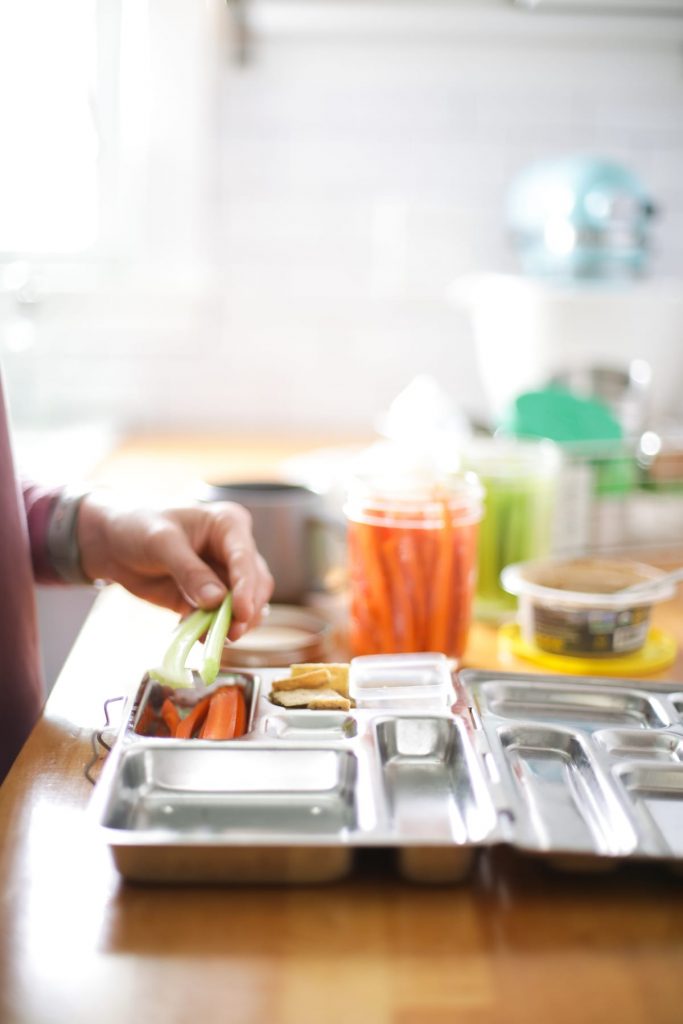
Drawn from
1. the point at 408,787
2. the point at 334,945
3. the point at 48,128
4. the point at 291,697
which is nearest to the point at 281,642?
the point at 291,697

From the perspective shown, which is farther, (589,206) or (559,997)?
(589,206)

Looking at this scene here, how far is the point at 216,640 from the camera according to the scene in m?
0.78

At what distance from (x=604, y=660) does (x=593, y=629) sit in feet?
0.09

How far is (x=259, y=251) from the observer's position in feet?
7.24

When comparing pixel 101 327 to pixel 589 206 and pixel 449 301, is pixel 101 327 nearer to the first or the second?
pixel 449 301

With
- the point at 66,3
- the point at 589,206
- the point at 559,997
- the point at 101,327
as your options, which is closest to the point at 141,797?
the point at 559,997

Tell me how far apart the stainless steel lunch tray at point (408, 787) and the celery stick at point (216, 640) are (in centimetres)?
3

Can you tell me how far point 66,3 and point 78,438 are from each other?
2.68ft

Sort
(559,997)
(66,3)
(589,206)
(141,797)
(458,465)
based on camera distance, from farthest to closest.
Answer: (66,3) < (589,206) < (458,465) < (141,797) < (559,997)

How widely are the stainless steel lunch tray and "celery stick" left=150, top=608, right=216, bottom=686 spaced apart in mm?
31

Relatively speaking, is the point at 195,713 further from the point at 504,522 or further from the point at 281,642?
the point at 504,522

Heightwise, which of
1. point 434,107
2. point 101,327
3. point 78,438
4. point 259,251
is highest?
point 434,107

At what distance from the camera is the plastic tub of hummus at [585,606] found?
37.4 inches

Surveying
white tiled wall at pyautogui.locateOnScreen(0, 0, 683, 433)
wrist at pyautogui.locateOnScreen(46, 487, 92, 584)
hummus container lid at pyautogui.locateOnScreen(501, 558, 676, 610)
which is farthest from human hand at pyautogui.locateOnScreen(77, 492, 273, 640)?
white tiled wall at pyautogui.locateOnScreen(0, 0, 683, 433)
